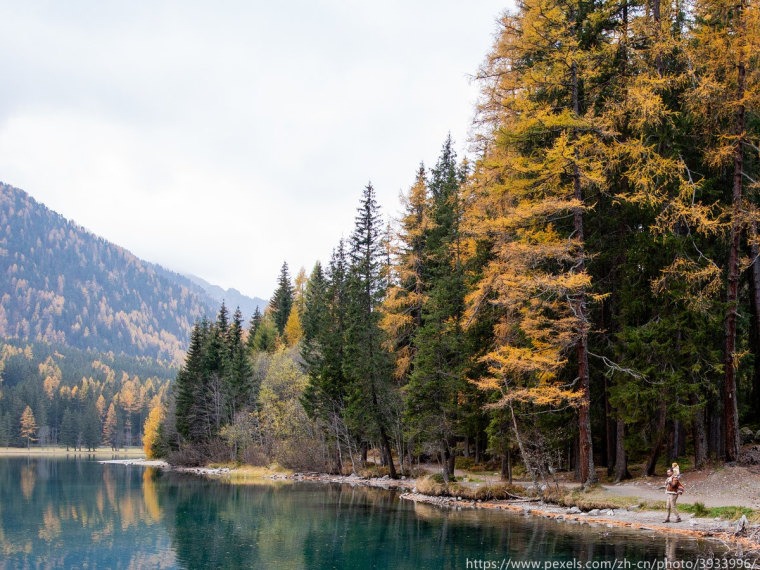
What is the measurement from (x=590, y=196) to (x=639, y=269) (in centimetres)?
353

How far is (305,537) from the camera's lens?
2128cm

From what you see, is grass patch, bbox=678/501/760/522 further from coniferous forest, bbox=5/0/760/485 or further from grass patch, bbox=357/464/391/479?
grass patch, bbox=357/464/391/479

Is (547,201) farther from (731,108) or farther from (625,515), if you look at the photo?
(625,515)

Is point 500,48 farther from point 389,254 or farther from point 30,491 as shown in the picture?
point 30,491

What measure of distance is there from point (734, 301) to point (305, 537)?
1747 centimetres

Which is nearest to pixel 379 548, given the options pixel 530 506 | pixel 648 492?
pixel 530 506

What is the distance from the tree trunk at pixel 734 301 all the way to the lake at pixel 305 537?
729 centimetres

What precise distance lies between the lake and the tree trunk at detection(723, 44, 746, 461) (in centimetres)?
729

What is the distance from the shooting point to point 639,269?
24672mm

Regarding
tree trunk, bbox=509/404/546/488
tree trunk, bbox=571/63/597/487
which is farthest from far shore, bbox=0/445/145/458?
tree trunk, bbox=571/63/597/487

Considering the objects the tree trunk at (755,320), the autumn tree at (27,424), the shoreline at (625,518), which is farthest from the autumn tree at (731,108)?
the autumn tree at (27,424)

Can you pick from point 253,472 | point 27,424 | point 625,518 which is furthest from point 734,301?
point 27,424

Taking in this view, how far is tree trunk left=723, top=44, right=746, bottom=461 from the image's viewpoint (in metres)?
22.4

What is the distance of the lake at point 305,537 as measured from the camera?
16.3 metres
